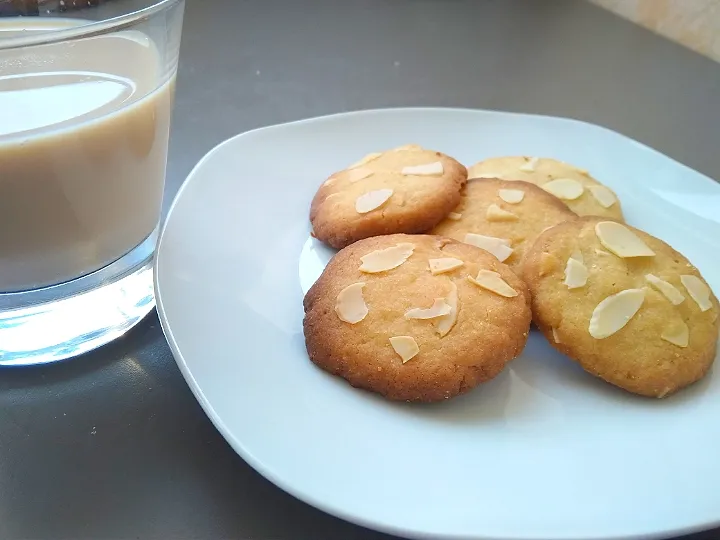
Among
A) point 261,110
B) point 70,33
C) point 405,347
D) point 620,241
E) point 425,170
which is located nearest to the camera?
point 70,33

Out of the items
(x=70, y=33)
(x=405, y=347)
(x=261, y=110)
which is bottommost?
(x=261, y=110)

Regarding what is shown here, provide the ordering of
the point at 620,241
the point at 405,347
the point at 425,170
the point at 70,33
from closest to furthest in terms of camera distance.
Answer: the point at 70,33 → the point at 405,347 → the point at 620,241 → the point at 425,170

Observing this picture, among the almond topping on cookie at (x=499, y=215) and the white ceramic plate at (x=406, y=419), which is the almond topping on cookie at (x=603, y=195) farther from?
the almond topping on cookie at (x=499, y=215)

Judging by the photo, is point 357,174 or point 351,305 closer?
point 351,305

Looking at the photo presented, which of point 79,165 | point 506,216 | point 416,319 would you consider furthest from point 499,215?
point 79,165

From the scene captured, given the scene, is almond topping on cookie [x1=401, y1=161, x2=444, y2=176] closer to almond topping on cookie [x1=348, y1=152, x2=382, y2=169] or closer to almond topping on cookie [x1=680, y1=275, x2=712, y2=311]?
almond topping on cookie [x1=348, y1=152, x2=382, y2=169]

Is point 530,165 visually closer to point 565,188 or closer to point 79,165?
point 565,188

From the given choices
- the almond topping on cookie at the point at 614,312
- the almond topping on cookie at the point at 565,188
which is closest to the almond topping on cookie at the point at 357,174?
the almond topping on cookie at the point at 565,188

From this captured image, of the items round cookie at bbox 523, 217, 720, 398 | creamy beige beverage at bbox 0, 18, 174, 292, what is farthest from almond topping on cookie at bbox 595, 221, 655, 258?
creamy beige beverage at bbox 0, 18, 174, 292

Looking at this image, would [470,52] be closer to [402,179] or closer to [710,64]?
[710,64]
